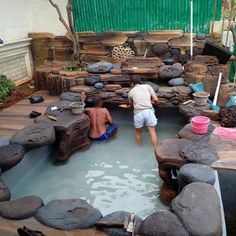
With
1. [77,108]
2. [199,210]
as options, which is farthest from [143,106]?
[199,210]

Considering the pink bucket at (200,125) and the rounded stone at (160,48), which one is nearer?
the pink bucket at (200,125)

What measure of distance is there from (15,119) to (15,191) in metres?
1.93

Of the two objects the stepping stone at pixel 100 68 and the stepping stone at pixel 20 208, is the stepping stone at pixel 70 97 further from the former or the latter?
the stepping stone at pixel 20 208

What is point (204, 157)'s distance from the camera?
4.17m

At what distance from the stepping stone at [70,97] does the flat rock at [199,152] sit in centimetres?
329

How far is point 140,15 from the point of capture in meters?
8.48

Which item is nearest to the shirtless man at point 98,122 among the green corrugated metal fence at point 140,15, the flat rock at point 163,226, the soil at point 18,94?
the soil at point 18,94

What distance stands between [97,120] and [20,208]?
3.24 m

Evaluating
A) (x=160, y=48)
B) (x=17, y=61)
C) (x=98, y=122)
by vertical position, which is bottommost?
(x=98, y=122)

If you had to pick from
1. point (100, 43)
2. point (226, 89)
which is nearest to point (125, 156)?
point (226, 89)

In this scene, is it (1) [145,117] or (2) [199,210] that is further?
(1) [145,117]

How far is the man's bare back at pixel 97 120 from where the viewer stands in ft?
21.2

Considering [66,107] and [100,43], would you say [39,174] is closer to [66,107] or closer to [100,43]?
[66,107]

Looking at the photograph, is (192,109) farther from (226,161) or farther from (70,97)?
(70,97)
